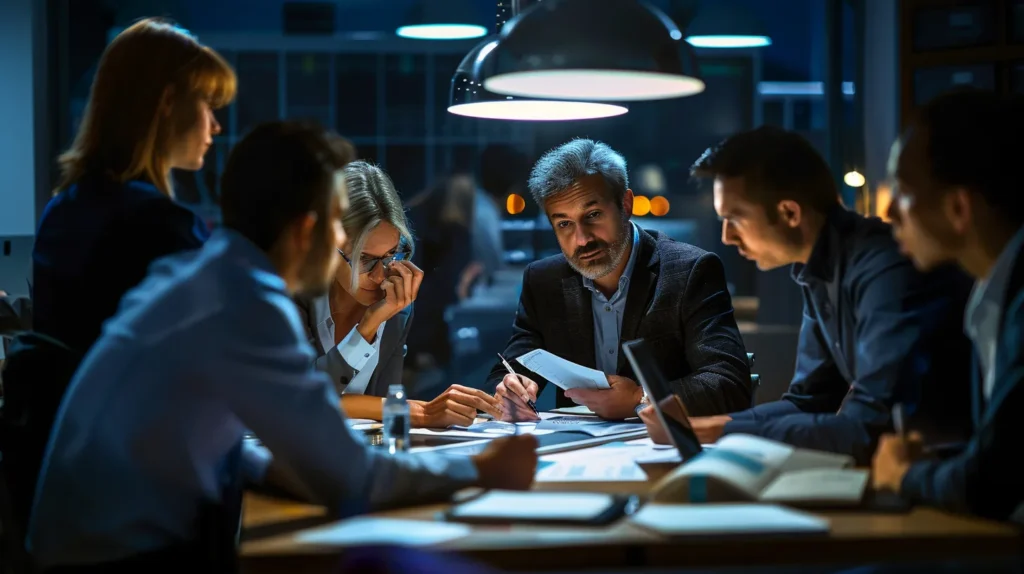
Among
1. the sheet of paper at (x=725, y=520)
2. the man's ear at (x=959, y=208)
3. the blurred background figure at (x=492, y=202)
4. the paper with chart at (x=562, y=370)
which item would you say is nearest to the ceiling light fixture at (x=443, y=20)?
the blurred background figure at (x=492, y=202)

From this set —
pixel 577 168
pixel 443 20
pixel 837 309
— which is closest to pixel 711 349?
pixel 577 168

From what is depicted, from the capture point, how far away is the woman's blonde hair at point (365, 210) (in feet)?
10.3

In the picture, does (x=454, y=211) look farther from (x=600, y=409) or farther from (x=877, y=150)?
(x=600, y=409)

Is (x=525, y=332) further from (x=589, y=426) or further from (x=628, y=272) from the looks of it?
(x=589, y=426)

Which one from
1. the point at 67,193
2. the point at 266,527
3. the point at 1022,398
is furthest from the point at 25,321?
the point at 1022,398

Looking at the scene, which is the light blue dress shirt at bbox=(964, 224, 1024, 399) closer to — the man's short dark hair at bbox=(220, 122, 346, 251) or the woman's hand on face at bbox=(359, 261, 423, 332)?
the man's short dark hair at bbox=(220, 122, 346, 251)

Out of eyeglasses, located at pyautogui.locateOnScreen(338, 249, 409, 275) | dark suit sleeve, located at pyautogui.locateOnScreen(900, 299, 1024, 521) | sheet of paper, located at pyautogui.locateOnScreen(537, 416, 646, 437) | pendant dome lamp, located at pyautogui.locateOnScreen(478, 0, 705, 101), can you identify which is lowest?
sheet of paper, located at pyautogui.locateOnScreen(537, 416, 646, 437)

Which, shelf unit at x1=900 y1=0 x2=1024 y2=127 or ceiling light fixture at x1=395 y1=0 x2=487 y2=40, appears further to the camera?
ceiling light fixture at x1=395 y1=0 x2=487 y2=40

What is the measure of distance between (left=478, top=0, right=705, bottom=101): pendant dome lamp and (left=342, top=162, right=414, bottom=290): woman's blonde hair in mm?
945

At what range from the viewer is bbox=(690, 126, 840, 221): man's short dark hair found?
7.47 feet

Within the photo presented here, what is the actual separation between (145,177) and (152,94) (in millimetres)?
157

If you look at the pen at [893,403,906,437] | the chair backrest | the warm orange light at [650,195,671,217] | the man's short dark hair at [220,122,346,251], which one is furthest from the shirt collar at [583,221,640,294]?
the warm orange light at [650,195,671,217]

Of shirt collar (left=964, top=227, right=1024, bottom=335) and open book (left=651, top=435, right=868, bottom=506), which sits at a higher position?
shirt collar (left=964, top=227, right=1024, bottom=335)

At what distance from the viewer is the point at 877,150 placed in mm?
5137
